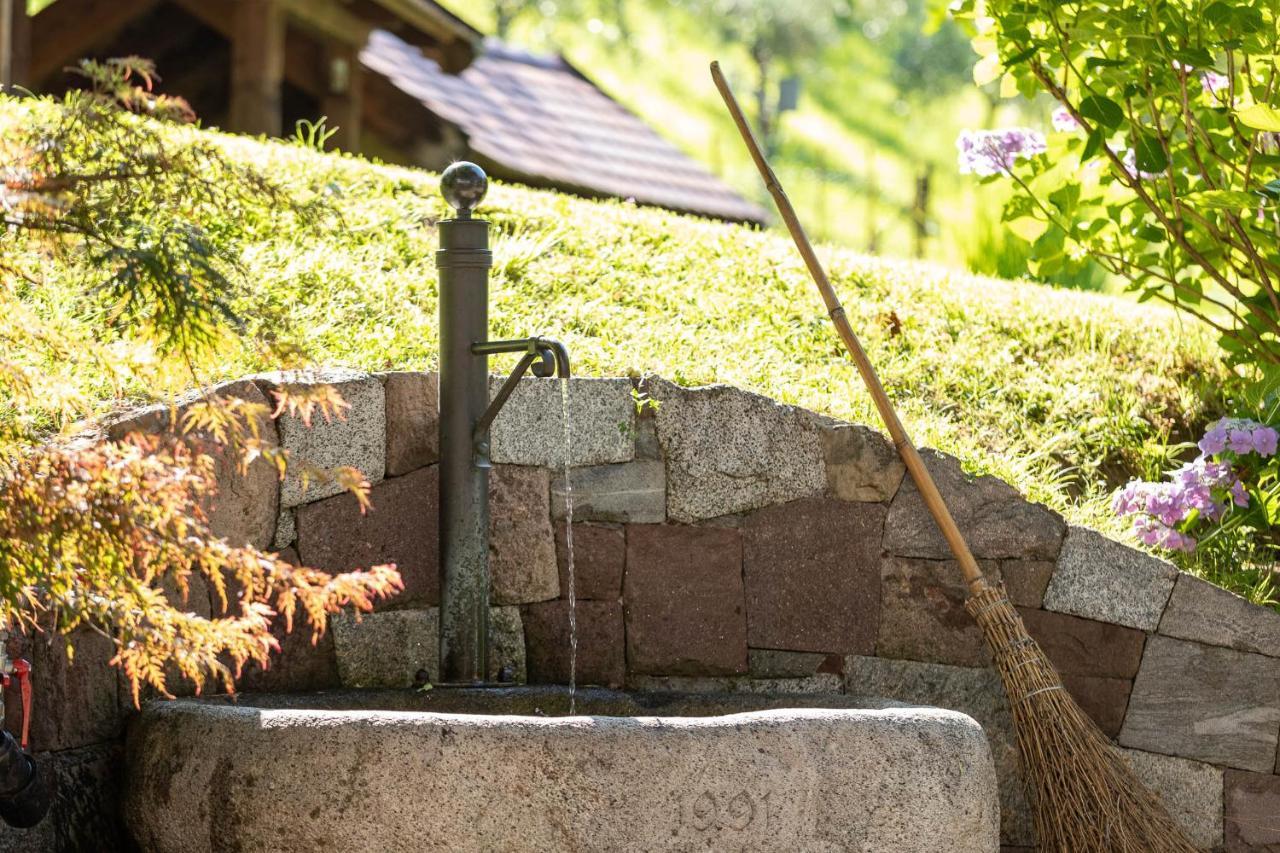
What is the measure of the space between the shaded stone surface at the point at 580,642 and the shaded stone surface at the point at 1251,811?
1.39m

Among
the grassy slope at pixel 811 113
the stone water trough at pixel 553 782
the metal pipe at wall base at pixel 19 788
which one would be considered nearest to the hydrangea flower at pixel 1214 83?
the stone water trough at pixel 553 782

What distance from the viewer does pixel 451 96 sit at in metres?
8.51

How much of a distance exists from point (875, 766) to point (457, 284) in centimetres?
115

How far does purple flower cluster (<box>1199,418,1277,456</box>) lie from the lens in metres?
3.50

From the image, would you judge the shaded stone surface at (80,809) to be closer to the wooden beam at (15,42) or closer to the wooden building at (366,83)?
the wooden beam at (15,42)

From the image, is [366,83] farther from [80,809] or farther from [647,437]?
[80,809]

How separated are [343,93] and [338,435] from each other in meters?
4.74

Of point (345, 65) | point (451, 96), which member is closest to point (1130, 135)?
point (345, 65)

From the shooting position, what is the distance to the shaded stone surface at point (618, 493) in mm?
3225

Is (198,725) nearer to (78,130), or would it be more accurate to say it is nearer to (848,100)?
(78,130)

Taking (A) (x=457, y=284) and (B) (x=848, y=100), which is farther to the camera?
(B) (x=848, y=100)

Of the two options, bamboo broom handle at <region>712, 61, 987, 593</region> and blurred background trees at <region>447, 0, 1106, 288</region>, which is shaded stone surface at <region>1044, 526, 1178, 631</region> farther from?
blurred background trees at <region>447, 0, 1106, 288</region>

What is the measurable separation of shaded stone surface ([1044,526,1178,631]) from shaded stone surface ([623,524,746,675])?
73cm

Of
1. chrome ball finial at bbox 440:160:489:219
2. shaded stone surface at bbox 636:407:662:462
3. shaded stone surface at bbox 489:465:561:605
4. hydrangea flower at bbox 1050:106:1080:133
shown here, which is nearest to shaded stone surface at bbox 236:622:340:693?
shaded stone surface at bbox 489:465:561:605
